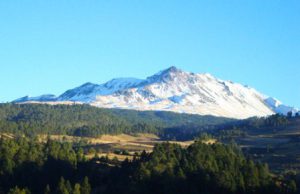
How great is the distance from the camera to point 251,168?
13275 centimetres

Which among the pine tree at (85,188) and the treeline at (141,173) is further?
the treeline at (141,173)

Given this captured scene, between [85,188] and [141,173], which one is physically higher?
[141,173]

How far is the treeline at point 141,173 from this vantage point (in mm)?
124500

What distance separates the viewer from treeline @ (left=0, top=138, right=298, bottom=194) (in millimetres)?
124500

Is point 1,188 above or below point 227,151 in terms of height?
below

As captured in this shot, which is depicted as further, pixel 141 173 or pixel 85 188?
pixel 141 173

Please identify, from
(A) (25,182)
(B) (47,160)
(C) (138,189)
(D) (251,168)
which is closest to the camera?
(C) (138,189)

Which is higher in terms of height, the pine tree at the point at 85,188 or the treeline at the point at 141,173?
the treeline at the point at 141,173

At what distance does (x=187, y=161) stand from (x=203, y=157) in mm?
6408

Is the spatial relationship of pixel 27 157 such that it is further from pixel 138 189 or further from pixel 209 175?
pixel 209 175

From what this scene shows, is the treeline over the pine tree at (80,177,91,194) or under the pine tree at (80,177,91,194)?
over

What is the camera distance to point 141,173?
129 meters

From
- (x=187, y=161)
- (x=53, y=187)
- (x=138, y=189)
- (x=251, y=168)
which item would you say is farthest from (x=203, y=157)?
(x=53, y=187)

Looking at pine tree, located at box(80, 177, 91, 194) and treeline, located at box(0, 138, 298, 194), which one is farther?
treeline, located at box(0, 138, 298, 194)
